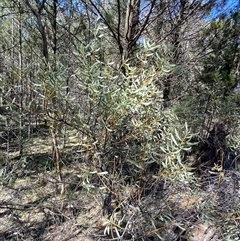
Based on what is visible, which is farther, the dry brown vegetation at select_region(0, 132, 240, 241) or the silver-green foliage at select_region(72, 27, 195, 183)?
the dry brown vegetation at select_region(0, 132, 240, 241)

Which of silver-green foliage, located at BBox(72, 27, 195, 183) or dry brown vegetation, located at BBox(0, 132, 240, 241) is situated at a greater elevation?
silver-green foliage, located at BBox(72, 27, 195, 183)

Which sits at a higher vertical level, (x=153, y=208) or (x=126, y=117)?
(x=126, y=117)

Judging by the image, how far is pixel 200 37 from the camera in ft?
12.2

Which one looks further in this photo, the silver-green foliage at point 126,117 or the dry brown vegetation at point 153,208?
the dry brown vegetation at point 153,208

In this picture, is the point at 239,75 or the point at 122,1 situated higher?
the point at 122,1

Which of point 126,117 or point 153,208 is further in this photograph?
point 153,208

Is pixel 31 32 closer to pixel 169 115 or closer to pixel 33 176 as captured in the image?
pixel 33 176

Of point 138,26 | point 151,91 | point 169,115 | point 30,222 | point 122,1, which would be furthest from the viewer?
point 122,1

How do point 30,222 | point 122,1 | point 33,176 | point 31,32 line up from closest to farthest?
point 30,222 → point 122,1 → point 33,176 → point 31,32

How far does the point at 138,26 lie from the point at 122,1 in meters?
0.62

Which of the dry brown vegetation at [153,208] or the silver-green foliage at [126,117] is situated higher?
the silver-green foliage at [126,117]

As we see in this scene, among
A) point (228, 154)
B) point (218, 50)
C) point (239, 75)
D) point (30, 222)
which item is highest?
point (218, 50)

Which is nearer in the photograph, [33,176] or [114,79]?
[114,79]

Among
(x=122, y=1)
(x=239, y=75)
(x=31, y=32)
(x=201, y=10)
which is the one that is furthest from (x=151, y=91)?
(x=31, y=32)
